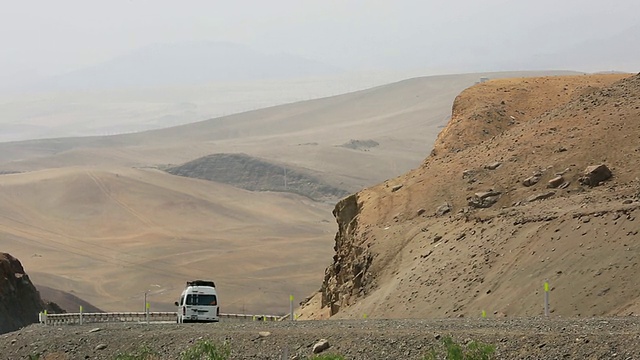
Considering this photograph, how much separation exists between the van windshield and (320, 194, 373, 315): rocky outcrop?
4.54m

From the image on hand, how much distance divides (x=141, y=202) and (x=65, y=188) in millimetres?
13675

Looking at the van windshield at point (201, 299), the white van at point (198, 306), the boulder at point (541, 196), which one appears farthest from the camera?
the van windshield at point (201, 299)

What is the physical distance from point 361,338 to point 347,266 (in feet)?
69.4

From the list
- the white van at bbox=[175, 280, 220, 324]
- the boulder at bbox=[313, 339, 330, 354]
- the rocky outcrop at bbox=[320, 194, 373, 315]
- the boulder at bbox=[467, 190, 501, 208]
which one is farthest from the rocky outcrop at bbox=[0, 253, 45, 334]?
the boulder at bbox=[313, 339, 330, 354]

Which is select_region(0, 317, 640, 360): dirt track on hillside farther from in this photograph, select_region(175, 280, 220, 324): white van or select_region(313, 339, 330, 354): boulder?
select_region(175, 280, 220, 324): white van

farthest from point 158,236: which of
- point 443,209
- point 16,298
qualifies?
point 443,209

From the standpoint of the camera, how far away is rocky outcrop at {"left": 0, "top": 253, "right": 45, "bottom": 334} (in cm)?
5041


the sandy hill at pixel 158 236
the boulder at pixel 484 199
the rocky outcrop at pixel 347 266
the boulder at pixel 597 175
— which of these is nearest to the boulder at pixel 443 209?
the boulder at pixel 484 199

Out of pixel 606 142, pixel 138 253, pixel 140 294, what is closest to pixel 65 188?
pixel 138 253

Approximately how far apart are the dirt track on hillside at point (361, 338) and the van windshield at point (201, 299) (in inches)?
282

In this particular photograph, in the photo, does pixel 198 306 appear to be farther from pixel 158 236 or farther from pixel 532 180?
pixel 158 236

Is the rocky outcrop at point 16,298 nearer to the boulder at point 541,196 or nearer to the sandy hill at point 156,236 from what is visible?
the boulder at point 541,196

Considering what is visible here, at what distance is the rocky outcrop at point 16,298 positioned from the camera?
50409 mm

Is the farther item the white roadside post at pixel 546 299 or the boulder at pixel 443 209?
the boulder at pixel 443 209
